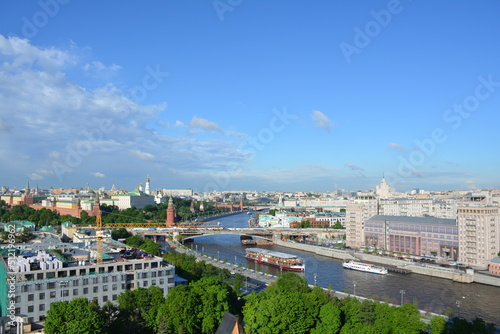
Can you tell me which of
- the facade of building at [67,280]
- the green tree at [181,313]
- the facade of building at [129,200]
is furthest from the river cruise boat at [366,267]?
the facade of building at [129,200]

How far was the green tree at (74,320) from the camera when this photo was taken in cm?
1300

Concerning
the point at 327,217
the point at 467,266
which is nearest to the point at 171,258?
the point at 467,266

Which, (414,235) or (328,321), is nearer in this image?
(328,321)

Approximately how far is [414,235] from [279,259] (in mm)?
11744

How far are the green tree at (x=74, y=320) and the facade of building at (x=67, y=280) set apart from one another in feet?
8.20

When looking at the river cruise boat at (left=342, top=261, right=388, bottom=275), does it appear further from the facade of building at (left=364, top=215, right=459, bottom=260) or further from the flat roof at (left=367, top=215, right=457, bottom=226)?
the flat roof at (left=367, top=215, right=457, bottom=226)

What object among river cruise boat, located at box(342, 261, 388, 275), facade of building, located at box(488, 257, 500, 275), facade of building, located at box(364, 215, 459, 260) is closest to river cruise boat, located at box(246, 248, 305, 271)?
river cruise boat, located at box(342, 261, 388, 275)

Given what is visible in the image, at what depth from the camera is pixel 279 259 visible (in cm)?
3362

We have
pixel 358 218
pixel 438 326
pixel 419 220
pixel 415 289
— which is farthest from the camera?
pixel 358 218

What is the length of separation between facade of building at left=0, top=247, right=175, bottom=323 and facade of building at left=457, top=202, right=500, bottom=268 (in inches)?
875

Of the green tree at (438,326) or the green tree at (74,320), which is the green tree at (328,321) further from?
the green tree at (74,320)

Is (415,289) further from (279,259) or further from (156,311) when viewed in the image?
(156,311)

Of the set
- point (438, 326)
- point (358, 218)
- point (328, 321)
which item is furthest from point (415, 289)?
point (358, 218)

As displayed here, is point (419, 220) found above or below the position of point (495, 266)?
above
